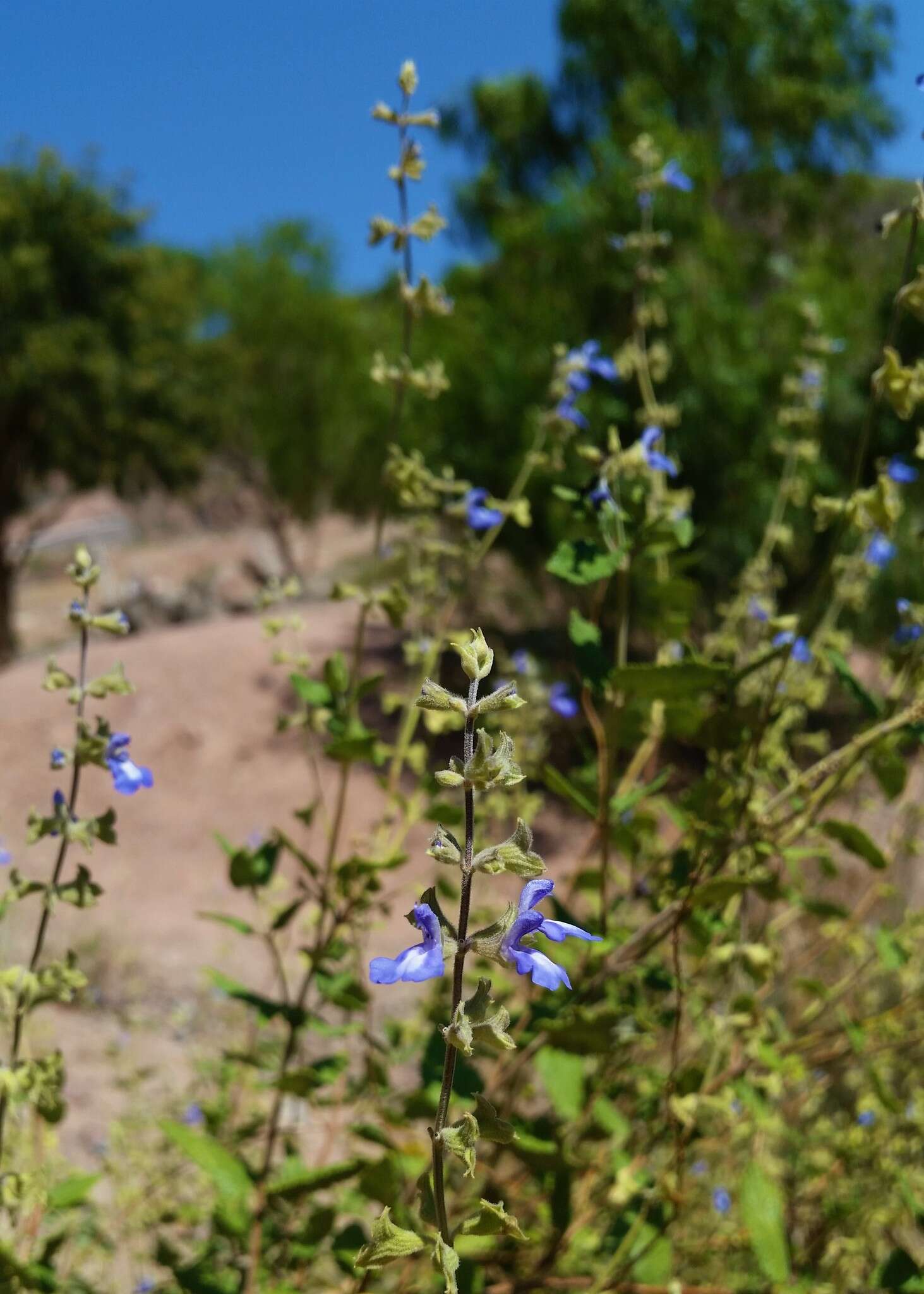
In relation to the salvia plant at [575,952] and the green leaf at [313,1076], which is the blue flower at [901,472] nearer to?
the salvia plant at [575,952]

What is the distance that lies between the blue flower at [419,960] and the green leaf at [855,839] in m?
0.87

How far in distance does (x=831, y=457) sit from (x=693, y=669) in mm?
7169

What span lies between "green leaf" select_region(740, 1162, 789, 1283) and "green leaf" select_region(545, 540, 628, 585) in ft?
3.05

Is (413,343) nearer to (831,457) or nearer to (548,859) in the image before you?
(831,457)

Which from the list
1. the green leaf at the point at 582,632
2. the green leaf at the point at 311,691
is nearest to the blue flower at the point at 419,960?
the green leaf at the point at 582,632

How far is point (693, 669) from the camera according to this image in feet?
4.10

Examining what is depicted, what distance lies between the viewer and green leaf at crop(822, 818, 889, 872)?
4.75ft

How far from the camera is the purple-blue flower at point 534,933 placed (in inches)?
27.6

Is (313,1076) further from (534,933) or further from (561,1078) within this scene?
(534,933)

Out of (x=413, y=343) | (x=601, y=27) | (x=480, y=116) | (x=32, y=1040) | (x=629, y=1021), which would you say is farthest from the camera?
(x=480, y=116)

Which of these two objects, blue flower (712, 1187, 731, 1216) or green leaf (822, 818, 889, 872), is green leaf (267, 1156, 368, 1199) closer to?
green leaf (822, 818, 889, 872)

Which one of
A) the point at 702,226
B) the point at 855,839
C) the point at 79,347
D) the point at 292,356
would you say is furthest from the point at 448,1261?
the point at 292,356

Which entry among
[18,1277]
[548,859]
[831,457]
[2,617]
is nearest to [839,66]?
[831,457]

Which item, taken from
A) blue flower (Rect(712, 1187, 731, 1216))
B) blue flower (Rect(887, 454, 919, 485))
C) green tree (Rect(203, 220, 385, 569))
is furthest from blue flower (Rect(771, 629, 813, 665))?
green tree (Rect(203, 220, 385, 569))
